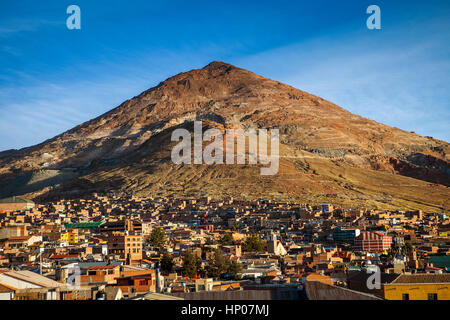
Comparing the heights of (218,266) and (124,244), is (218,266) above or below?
below

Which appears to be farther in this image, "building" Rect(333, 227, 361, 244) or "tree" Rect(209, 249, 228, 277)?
"building" Rect(333, 227, 361, 244)

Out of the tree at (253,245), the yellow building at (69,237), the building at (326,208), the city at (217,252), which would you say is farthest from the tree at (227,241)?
the building at (326,208)

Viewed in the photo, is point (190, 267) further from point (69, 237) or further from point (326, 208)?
point (326, 208)

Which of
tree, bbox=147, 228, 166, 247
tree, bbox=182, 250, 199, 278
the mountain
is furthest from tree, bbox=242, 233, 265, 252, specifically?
the mountain

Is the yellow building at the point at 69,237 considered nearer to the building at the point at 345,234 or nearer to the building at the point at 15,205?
the building at the point at 345,234

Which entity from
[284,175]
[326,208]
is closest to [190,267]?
[326,208]

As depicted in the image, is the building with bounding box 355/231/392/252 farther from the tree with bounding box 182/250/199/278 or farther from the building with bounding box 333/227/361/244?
the tree with bounding box 182/250/199/278
